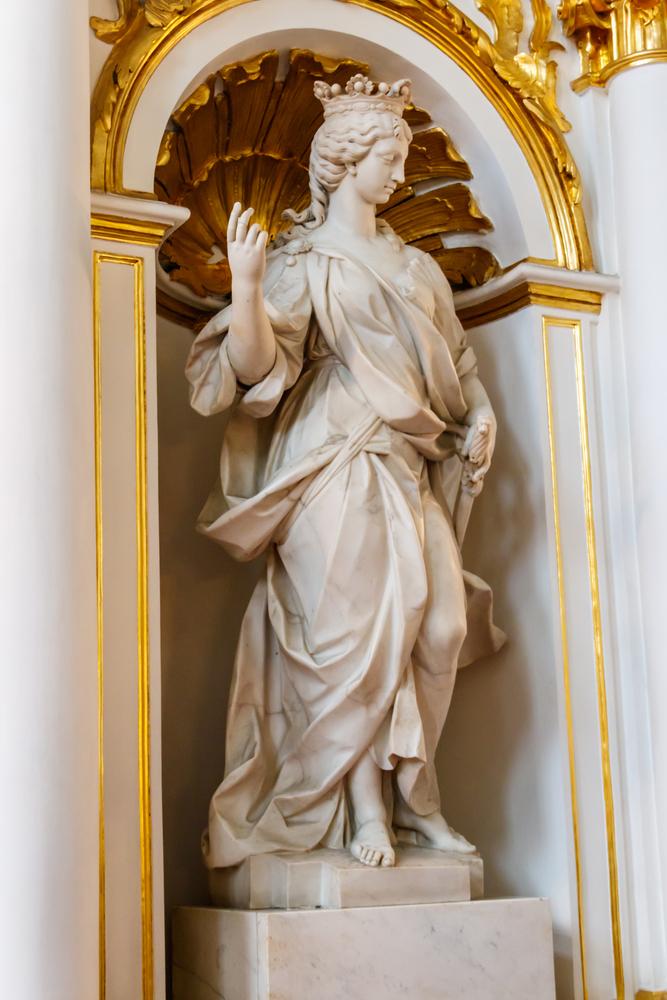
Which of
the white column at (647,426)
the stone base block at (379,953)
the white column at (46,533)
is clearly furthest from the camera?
the white column at (647,426)

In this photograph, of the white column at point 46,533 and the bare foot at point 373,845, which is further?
the bare foot at point 373,845

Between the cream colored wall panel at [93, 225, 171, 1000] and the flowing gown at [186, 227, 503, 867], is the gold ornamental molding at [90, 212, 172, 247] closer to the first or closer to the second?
the cream colored wall panel at [93, 225, 171, 1000]

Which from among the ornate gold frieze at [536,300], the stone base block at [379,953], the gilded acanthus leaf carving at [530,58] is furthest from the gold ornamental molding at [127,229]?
the stone base block at [379,953]

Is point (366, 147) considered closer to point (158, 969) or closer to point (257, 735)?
point (257, 735)

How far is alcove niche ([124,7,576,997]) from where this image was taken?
4.09 m

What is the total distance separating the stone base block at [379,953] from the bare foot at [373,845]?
0.12 m

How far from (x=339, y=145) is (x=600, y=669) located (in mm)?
1541

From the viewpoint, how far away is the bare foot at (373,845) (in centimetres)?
351

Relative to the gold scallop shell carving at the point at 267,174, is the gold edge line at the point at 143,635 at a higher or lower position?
lower

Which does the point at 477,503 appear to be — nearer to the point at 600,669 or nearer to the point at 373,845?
the point at 600,669

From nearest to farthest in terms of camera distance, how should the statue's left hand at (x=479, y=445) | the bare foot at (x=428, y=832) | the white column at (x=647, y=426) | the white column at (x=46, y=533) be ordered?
the white column at (x=46, y=533)
the bare foot at (x=428, y=832)
the statue's left hand at (x=479, y=445)
the white column at (x=647, y=426)

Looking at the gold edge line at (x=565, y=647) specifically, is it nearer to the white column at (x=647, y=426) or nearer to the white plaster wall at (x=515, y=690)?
the white plaster wall at (x=515, y=690)

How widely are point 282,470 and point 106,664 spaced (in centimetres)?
64

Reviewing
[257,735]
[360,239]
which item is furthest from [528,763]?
[360,239]
